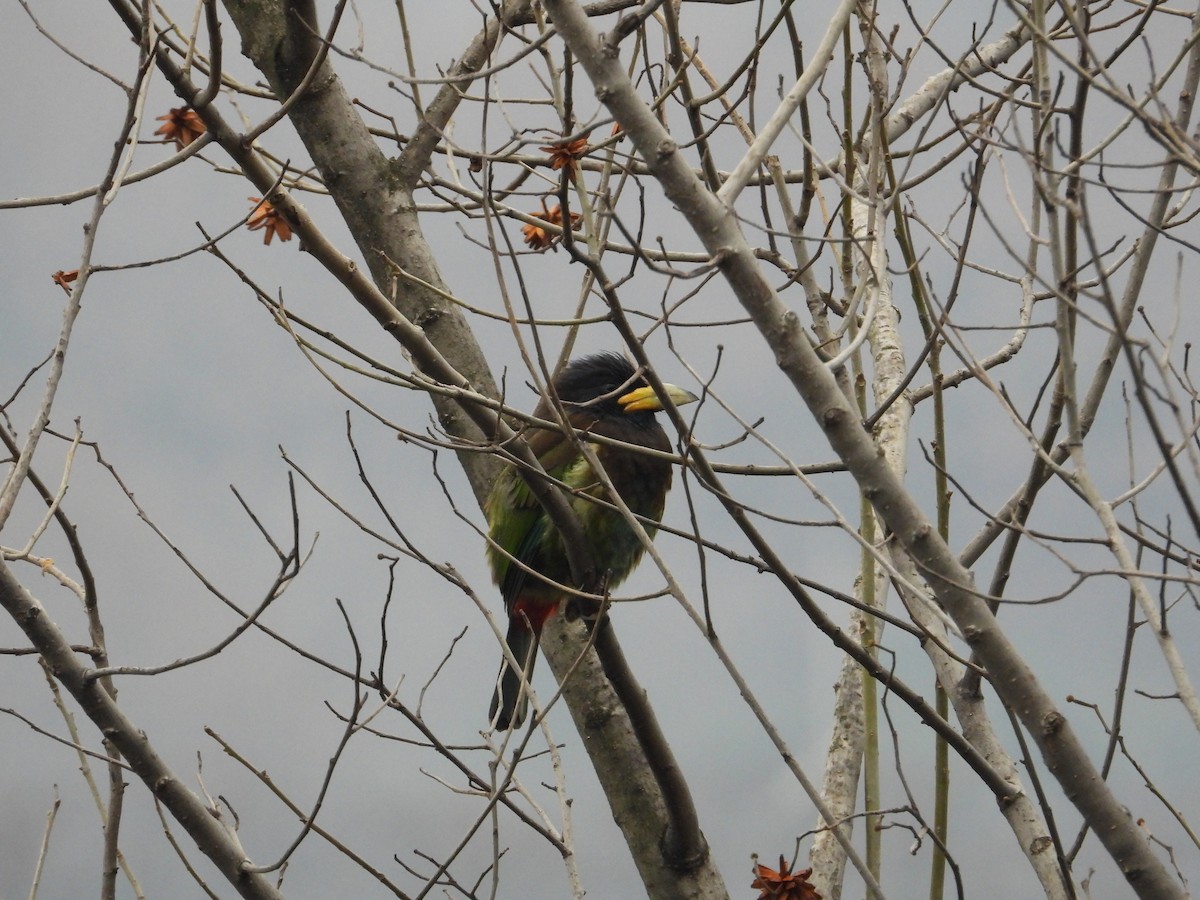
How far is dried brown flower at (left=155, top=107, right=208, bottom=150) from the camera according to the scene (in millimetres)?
3441

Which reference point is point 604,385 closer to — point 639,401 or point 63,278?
point 639,401

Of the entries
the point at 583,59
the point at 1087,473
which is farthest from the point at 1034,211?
the point at 583,59

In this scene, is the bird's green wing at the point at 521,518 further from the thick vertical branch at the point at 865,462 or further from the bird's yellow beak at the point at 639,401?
the thick vertical branch at the point at 865,462

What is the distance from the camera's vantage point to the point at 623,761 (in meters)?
3.72

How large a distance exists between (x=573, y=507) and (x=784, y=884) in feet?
4.57

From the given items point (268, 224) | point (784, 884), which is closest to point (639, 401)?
point (268, 224)

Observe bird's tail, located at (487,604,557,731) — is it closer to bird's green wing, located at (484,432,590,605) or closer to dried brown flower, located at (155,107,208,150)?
bird's green wing, located at (484,432,590,605)

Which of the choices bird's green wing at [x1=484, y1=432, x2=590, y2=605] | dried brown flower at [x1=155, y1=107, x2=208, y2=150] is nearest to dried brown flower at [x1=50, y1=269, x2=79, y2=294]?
dried brown flower at [x1=155, y1=107, x2=208, y2=150]

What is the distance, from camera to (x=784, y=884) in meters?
3.22

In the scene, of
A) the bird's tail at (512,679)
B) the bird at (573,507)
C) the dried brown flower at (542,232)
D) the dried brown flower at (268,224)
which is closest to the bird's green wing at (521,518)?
the bird at (573,507)

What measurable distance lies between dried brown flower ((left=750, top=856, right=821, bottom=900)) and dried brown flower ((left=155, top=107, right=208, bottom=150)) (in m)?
2.56

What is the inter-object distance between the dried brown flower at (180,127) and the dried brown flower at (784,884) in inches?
101

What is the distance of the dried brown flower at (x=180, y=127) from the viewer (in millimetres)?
3441

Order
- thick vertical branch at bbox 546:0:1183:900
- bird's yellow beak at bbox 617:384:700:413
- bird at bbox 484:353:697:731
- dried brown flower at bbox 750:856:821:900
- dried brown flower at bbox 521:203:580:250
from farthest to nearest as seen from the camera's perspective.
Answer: bird's yellow beak at bbox 617:384:700:413
bird at bbox 484:353:697:731
dried brown flower at bbox 521:203:580:250
dried brown flower at bbox 750:856:821:900
thick vertical branch at bbox 546:0:1183:900
